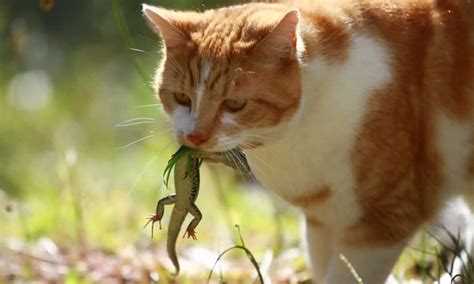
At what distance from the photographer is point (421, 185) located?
287 centimetres

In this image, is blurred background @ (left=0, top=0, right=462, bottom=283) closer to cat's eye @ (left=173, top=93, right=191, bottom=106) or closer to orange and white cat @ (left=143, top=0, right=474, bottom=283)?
cat's eye @ (left=173, top=93, right=191, bottom=106)

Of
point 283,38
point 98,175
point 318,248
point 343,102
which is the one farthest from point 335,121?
point 98,175

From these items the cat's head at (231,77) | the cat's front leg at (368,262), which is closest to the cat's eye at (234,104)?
the cat's head at (231,77)

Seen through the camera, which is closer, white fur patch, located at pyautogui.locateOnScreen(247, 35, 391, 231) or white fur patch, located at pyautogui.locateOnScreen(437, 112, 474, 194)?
white fur patch, located at pyautogui.locateOnScreen(247, 35, 391, 231)

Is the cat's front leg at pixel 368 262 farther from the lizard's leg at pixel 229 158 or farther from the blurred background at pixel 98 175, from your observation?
the lizard's leg at pixel 229 158

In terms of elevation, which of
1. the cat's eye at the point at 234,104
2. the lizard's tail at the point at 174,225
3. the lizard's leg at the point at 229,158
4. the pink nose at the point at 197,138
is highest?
the cat's eye at the point at 234,104

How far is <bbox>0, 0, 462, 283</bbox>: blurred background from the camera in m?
3.47

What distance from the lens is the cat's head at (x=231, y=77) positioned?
2596mm

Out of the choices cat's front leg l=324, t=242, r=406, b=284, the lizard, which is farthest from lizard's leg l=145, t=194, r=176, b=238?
cat's front leg l=324, t=242, r=406, b=284

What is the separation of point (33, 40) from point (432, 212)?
4.65 m

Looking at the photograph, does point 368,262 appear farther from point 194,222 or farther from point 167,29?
point 167,29

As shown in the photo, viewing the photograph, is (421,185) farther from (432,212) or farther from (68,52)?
(68,52)

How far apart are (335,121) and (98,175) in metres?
2.66

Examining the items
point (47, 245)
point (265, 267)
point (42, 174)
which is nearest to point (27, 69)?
point (42, 174)
